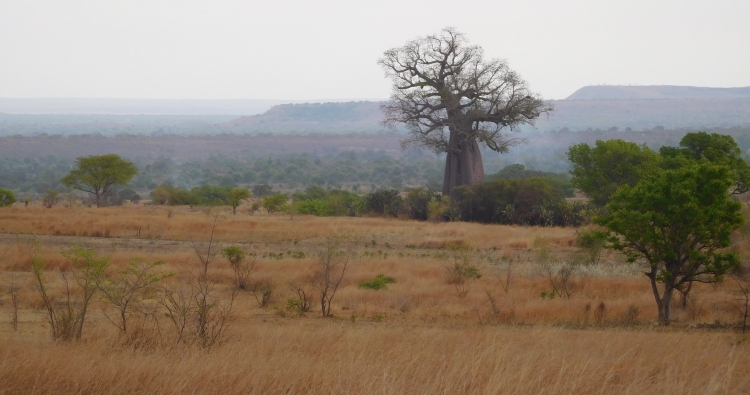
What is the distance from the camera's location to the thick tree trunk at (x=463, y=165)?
3014 centimetres

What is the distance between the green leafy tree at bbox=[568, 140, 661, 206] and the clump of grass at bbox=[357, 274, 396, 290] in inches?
467

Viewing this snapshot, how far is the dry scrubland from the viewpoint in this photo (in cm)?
459

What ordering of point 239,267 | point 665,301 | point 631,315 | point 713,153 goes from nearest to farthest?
point 665,301, point 631,315, point 239,267, point 713,153

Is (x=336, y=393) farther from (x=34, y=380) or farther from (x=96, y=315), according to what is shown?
(x=96, y=315)

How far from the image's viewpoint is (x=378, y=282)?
13188mm

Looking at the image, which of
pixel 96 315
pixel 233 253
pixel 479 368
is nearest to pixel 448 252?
pixel 233 253

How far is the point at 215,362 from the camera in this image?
4887 mm

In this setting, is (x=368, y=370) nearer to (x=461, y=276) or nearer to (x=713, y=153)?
(x=461, y=276)

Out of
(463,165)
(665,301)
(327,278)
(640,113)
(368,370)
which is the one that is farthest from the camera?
(640,113)

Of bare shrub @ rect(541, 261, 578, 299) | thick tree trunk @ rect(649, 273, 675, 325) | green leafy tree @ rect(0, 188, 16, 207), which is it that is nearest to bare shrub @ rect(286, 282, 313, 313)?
bare shrub @ rect(541, 261, 578, 299)

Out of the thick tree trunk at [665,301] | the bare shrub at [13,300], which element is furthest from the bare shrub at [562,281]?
the bare shrub at [13,300]

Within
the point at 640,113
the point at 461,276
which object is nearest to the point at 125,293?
the point at 461,276

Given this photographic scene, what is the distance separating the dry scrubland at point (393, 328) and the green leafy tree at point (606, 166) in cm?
220

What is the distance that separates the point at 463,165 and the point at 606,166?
756 centimetres
